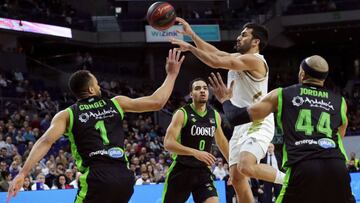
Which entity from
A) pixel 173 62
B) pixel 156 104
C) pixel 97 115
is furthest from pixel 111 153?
pixel 173 62

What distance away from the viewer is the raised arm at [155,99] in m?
5.84

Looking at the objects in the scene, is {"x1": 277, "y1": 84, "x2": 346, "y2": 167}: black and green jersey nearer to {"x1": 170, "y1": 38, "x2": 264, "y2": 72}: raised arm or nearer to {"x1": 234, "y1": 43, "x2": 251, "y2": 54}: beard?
{"x1": 170, "y1": 38, "x2": 264, "y2": 72}: raised arm

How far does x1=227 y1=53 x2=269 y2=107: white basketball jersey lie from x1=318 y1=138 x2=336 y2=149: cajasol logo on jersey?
1897 millimetres

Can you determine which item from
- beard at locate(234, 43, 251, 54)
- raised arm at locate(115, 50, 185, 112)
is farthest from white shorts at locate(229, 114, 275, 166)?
raised arm at locate(115, 50, 185, 112)

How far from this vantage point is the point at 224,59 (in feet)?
21.2

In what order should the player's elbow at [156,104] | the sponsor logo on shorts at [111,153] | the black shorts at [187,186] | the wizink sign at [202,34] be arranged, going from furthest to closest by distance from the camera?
the wizink sign at [202,34] < the black shorts at [187,186] < the player's elbow at [156,104] < the sponsor logo on shorts at [111,153]

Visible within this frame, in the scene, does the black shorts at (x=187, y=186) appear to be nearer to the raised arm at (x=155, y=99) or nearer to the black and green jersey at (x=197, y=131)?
the black and green jersey at (x=197, y=131)

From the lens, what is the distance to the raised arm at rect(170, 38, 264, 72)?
6402 millimetres

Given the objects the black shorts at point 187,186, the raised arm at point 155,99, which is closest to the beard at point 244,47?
the raised arm at point 155,99

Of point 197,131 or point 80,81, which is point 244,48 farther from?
point 80,81

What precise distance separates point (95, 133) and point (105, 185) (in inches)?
19.3

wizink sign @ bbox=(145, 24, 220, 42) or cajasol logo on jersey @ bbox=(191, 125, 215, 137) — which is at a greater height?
wizink sign @ bbox=(145, 24, 220, 42)

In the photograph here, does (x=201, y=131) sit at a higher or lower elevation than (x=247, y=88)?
lower

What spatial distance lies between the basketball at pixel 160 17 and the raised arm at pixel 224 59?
1.04 metres
